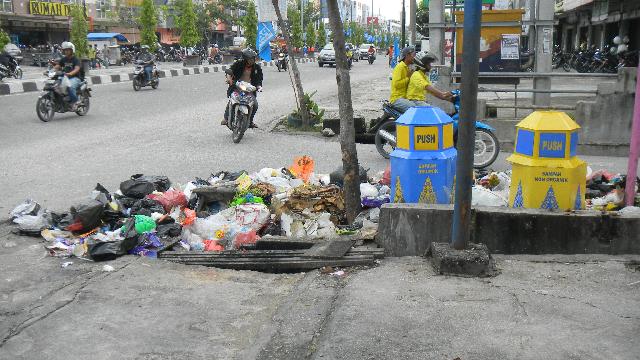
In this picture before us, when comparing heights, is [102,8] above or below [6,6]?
above

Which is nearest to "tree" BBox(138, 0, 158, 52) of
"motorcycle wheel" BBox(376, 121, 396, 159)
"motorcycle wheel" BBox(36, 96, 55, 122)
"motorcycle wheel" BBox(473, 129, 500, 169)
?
"motorcycle wheel" BBox(36, 96, 55, 122)

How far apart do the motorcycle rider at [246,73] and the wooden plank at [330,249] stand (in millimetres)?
6298

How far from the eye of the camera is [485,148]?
313 inches

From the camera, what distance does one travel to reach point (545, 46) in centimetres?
1052

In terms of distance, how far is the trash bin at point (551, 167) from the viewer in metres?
4.70

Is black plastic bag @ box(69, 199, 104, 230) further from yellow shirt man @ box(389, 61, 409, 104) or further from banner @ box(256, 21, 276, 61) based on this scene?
banner @ box(256, 21, 276, 61)

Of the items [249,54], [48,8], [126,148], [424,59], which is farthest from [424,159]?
[48,8]

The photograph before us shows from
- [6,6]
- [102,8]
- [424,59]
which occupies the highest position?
[102,8]

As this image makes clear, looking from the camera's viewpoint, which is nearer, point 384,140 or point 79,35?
point 384,140

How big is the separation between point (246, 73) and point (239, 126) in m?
1.21

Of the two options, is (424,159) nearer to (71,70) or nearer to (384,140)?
(384,140)

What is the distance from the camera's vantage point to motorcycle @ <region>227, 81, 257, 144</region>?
10.4 metres

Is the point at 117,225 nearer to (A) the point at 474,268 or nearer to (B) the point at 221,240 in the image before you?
(B) the point at 221,240

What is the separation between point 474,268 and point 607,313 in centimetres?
83
